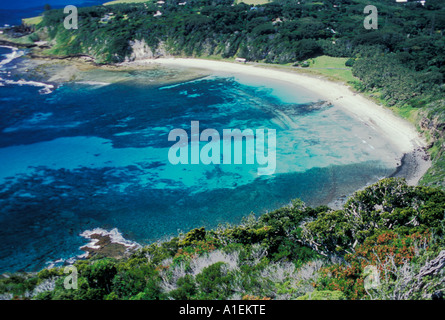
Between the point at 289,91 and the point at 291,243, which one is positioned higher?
the point at 289,91

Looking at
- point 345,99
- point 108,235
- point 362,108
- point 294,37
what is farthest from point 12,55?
point 362,108

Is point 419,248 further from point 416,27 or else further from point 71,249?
point 416,27

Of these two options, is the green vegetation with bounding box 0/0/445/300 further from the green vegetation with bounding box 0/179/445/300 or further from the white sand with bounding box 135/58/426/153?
the white sand with bounding box 135/58/426/153

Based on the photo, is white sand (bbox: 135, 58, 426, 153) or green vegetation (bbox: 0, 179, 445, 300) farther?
white sand (bbox: 135, 58, 426, 153)

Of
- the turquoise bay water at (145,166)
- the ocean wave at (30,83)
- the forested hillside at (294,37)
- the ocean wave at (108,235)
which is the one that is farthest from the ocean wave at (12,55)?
the ocean wave at (108,235)

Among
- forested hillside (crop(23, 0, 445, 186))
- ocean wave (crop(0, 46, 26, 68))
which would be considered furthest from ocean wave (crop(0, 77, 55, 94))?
forested hillside (crop(23, 0, 445, 186))

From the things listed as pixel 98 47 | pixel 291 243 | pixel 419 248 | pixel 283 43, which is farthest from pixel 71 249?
pixel 98 47
